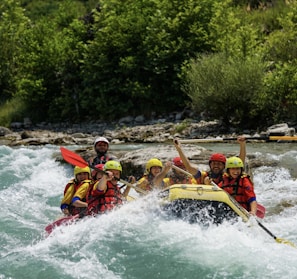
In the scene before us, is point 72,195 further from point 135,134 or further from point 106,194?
point 135,134

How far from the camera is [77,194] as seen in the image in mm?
6512

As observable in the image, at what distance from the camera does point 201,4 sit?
19641mm

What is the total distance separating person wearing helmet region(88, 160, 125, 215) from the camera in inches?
245

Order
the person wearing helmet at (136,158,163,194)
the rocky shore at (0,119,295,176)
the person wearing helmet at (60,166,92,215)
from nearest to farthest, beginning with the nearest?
the person wearing helmet at (60,166,92,215) → the person wearing helmet at (136,158,163,194) → the rocky shore at (0,119,295,176)

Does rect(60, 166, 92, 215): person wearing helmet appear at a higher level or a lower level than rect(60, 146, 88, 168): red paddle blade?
lower

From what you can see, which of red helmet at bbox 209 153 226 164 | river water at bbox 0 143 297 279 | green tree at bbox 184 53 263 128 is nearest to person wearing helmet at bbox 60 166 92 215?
river water at bbox 0 143 297 279

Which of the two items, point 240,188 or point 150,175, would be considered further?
point 150,175

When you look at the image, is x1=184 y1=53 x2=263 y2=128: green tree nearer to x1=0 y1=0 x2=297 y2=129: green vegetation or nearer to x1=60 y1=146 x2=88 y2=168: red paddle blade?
x1=0 y1=0 x2=297 y2=129: green vegetation

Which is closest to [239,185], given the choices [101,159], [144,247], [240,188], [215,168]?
[240,188]

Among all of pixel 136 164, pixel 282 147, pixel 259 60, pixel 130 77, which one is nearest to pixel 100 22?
pixel 130 77

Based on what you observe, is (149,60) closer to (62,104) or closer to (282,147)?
(62,104)

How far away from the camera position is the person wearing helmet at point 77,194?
6.47 metres

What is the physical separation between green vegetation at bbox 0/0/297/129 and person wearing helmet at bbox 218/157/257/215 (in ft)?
29.4

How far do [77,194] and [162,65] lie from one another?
1382cm
